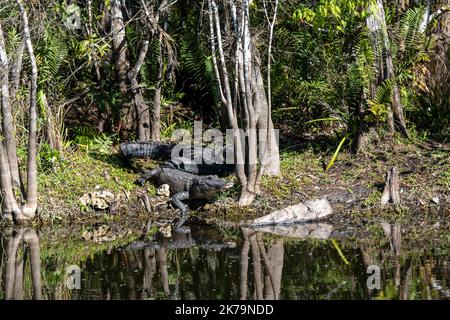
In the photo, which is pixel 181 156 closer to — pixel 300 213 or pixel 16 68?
pixel 300 213

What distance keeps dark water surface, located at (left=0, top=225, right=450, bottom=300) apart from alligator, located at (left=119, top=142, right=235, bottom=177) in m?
2.00

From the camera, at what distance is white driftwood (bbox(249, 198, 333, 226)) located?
406 inches

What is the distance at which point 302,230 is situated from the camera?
9.95m

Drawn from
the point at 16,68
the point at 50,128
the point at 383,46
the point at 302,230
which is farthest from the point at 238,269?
the point at 383,46

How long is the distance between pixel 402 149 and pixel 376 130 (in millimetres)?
478

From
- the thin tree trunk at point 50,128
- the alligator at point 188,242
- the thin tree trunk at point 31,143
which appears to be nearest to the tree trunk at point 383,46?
the alligator at point 188,242

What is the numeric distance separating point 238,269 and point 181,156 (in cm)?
415

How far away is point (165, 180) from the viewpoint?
11.4 metres

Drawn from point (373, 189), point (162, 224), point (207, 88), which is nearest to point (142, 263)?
point (162, 224)

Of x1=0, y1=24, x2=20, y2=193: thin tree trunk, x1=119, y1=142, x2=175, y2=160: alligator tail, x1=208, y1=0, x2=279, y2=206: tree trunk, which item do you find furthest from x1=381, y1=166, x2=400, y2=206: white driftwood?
x1=0, y1=24, x2=20, y2=193: thin tree trunk

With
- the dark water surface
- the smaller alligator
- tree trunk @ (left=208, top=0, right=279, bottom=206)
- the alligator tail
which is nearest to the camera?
the dark water surface

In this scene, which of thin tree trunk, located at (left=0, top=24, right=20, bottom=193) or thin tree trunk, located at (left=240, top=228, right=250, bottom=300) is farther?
thin tree trunk, located at (left=0, top=24, right=20, bottom=193)

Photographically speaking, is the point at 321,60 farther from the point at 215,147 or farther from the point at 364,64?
the point at 215,147

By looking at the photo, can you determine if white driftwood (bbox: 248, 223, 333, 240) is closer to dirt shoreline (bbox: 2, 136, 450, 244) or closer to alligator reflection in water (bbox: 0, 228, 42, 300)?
dirt shoreline (bbox: 2, 136, 450, 244)
